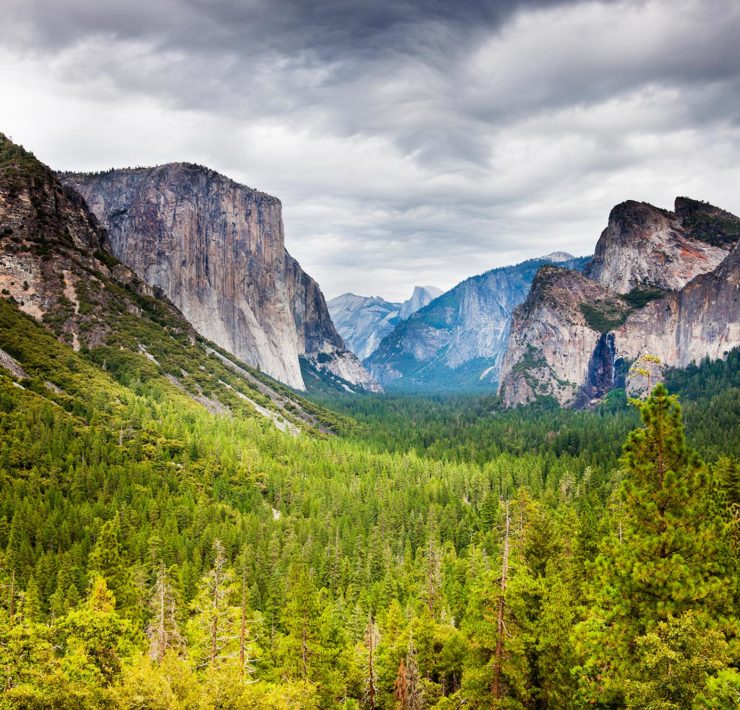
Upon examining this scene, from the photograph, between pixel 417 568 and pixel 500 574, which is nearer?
pixel 500 574

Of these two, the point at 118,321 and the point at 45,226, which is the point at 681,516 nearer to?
the point at 118,321

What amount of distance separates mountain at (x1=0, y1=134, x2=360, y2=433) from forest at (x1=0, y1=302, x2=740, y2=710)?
12.7ft

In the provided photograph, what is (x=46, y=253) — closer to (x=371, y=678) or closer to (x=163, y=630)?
(x=163, y=630)

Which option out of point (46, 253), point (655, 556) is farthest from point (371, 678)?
point (46, 253)

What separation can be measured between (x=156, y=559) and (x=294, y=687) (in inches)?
1750

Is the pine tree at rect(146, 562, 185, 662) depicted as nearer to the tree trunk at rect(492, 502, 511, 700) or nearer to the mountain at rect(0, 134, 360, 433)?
the tree trunk at rect(492, 502, 511, 700)

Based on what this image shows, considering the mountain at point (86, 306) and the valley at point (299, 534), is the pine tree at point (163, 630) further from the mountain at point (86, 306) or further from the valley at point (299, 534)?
the mountain at point (86, 306)

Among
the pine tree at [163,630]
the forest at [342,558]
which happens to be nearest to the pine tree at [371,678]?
the forest at [342,558]

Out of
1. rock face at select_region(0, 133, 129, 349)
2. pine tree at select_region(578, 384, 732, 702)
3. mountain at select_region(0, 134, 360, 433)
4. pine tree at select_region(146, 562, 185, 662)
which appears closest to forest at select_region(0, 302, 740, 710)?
pine tree at select_region(578, 384, 732, 702)

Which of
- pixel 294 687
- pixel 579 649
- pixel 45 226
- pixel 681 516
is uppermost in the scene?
pixel 45 226

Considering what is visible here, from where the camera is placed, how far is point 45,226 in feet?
534

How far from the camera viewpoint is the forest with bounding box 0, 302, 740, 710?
2186cm

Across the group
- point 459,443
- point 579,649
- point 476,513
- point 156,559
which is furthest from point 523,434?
point 579,649

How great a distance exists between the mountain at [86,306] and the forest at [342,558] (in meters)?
3.87
